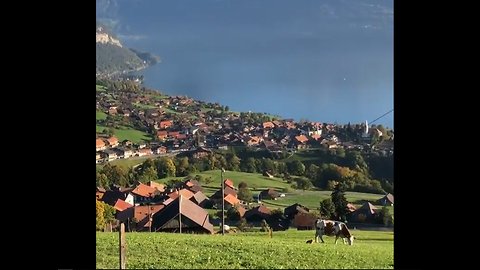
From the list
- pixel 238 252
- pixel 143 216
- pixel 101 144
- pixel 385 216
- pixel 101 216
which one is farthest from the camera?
pixel 143 216

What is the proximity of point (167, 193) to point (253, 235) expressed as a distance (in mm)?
781

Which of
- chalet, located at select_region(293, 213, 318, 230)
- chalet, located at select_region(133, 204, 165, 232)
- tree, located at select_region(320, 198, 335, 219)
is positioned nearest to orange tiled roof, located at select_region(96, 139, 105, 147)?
chalet, located at select_region(133, 204, 165, 232)

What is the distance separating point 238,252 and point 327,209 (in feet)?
3.80

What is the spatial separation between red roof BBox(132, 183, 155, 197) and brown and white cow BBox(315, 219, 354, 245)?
1425 mm

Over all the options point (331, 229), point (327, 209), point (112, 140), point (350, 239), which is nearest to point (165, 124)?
point (112, 140)

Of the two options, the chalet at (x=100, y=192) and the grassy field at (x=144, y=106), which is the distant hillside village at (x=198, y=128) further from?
the chalet at (x=100, y=192)

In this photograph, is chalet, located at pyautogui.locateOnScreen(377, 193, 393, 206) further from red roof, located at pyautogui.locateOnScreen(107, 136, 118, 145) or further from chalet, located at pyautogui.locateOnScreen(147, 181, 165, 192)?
red roof, located at pyautogui.locateOnScreen(107, 136, 118, 145)

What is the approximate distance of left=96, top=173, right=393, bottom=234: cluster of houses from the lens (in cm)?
399

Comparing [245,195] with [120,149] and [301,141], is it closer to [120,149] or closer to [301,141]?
[301,141]

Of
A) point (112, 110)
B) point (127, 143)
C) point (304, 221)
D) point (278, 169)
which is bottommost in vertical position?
point (304, 221)

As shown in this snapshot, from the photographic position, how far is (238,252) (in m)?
3.31
